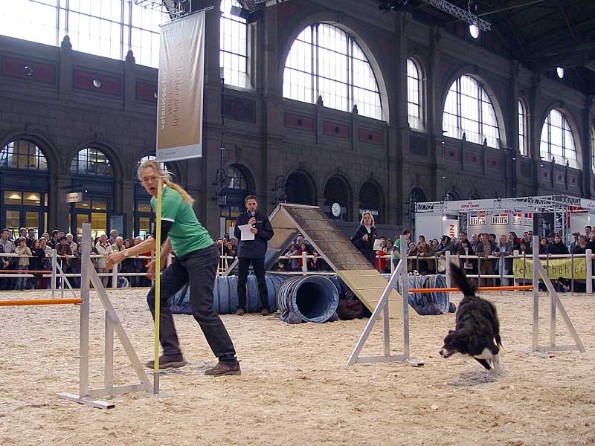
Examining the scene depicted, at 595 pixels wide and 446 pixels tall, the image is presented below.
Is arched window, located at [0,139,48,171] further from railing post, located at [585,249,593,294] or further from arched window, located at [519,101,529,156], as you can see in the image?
arched window, located at [519,101,529,156]

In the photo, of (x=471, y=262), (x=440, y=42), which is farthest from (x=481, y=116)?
(x=471, y=262)

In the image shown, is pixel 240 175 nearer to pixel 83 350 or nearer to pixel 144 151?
pixel 144 151

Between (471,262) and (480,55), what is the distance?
75.9 ft

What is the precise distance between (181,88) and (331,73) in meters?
15.2

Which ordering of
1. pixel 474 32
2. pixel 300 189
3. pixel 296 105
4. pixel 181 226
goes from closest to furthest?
pixel 181 226
pixel 296 105
pixel 300 189
pixel 474 32

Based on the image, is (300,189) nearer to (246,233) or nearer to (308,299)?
(308,299)

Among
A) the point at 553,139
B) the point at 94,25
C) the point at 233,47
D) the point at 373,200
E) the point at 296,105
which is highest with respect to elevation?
the point at 233,47

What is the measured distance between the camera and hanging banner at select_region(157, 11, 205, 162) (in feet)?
60.3

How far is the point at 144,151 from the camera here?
2611 cm

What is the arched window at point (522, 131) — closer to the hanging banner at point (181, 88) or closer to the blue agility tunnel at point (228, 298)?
the hanging banner at point (181, 88)

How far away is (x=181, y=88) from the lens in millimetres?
18953

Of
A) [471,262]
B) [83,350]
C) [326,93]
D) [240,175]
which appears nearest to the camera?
[83,350]

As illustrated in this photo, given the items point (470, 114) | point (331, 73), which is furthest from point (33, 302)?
point (470, 114)

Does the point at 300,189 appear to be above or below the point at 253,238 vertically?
above
